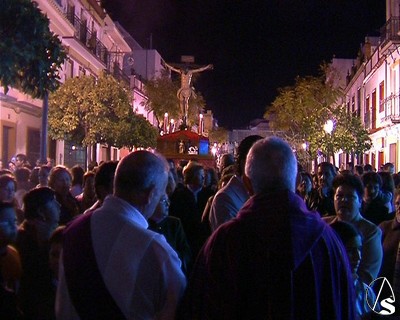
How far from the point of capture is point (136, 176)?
2.83m

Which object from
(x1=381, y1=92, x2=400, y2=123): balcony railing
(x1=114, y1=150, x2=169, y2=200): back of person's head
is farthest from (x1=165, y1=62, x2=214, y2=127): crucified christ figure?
(x1=114, y1=150, x2=169, y2=200): back of person's head

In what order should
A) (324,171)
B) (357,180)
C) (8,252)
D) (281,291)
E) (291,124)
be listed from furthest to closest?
(291,124)
(324,171)
(357,180)
(8,252)
(281,291)

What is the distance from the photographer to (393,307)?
170 inches

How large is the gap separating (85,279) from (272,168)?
0.97m

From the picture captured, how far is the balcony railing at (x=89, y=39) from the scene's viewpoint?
30453 millimetres

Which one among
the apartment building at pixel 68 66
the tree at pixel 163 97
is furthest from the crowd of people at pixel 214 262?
the tree at pixel 163 97

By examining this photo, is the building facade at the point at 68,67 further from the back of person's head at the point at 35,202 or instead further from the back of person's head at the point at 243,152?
the back of person's head at the point at 243,152

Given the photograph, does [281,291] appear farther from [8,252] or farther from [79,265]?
[8,252]

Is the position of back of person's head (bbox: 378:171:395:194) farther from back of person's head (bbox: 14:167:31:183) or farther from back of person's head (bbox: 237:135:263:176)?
back of person's head (bbox: 14:167:31:183)

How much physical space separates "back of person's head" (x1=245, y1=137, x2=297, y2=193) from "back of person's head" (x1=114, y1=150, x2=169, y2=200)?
0.47 m

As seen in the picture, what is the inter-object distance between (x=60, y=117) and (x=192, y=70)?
18.7 ft

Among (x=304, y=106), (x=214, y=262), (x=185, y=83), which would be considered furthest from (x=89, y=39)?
(x=214, y=262)

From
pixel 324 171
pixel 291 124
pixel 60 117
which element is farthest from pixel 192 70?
pixel 291 124

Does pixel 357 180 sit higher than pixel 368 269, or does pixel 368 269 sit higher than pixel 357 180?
pixel 357 180
